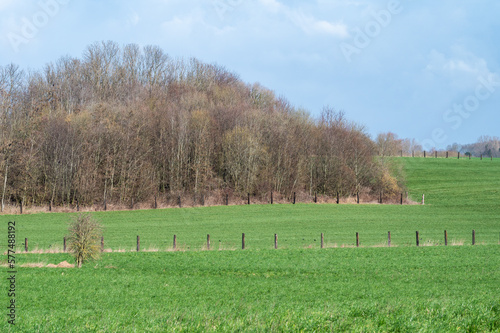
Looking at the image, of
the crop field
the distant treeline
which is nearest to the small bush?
the crop field

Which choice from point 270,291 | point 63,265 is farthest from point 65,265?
point 270,291

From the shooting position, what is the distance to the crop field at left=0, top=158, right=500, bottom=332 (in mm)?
9984

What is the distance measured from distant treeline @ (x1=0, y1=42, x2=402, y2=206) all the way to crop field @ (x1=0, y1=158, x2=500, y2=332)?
731cm

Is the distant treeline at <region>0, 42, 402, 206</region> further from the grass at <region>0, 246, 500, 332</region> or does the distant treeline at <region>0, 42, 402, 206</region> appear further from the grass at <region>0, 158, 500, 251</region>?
the grass at <region>0, 246, 500, 332</region>

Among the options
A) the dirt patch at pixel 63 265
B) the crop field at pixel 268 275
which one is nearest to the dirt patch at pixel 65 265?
the dirt patch at pixel 63 265

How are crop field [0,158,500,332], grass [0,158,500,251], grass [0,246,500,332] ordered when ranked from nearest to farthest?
grass [0,246,500,332] < crop field [0,158,500,332] < grass [0,158,500,251]

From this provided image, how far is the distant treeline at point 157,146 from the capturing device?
176ft

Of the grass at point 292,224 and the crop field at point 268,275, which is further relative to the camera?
the grass at point 292,224

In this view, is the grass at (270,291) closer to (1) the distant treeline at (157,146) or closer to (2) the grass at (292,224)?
(2) the grass at (292,224)

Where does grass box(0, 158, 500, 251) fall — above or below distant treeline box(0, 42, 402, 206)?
below

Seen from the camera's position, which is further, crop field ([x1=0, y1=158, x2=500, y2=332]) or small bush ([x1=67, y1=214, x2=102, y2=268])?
small bush ([x1=67, y1=214, x2=102, y2=268])

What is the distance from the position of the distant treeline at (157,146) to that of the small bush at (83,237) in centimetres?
3251

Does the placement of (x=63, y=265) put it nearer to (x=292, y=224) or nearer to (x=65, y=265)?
(x=65, y=265)

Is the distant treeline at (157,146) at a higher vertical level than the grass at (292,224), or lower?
higher
